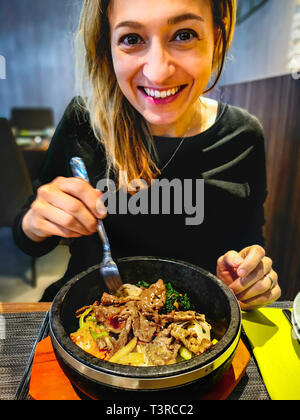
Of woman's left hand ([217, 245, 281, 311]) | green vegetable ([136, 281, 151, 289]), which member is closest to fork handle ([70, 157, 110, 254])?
green vegetable ([136, 281, 151, 289])

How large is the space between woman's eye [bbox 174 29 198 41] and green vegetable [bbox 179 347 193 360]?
1.08 metres

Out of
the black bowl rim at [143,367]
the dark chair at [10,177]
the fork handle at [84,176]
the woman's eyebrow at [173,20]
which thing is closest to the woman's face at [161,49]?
the woman's eyebrow at [173,20]

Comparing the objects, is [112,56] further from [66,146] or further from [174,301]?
[174,301]

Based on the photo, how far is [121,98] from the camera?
1.43m

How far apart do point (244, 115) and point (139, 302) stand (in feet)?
3.65

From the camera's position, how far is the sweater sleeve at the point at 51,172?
4.71 feet

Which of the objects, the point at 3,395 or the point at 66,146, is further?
the point at 66,146

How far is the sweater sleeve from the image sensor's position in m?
1.44

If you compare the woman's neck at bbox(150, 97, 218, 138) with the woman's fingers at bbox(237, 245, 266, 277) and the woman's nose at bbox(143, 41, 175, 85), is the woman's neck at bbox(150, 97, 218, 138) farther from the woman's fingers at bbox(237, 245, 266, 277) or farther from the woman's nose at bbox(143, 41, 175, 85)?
the woman's fingers at bbox(237, 245, 266, 277)

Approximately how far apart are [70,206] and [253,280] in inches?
28.9

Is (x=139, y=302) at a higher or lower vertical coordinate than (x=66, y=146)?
lower

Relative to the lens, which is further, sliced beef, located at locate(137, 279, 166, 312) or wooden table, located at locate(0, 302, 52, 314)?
wooden table, located at locate(0, 302, 52, 314)

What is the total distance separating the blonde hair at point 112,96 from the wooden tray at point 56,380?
91 centimetres
